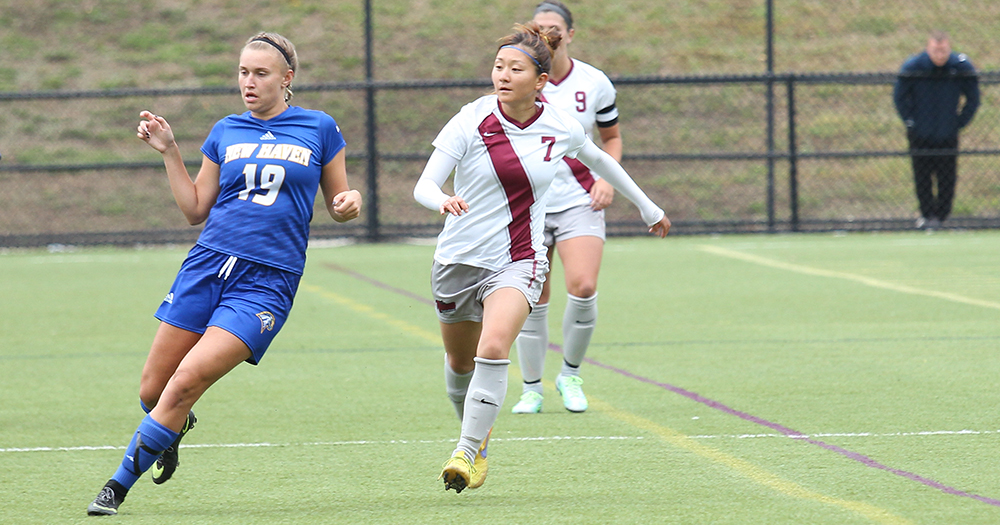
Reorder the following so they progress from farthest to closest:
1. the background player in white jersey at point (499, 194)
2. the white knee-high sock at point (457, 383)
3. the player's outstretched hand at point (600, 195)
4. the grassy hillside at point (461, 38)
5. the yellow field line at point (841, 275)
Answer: the grassy hillside at point (461, 38), the yellow field line at point (841, 275), the player's outstretched hand at point (600, 195), the white knee-high sock at point (457, 383), the background player in white jersey at point (499, 194)

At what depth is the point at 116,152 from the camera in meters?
19.0

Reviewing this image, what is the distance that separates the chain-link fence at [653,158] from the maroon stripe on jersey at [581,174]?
26.3 ft

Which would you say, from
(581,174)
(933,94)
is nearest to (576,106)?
(581,174)

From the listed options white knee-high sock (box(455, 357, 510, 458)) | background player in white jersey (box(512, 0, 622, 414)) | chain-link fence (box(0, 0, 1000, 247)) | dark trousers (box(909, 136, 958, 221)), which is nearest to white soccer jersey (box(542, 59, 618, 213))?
background player in white jersey (box(512, 0, 622, 414))

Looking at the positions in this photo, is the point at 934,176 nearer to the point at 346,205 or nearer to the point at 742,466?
the point at 742,466

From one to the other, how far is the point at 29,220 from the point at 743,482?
1463cm

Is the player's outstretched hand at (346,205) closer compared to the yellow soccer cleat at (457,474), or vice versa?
the yellow soccer cleat at (457,474)

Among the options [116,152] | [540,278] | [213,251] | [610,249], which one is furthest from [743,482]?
[116,152]

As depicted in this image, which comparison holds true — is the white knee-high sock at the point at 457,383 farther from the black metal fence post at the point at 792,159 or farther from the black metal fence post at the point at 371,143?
the black metal fence post at the point at 792,159

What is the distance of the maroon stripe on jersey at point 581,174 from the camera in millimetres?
6453

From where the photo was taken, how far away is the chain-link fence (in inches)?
595

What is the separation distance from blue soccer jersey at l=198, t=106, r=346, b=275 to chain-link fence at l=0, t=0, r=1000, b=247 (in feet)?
32.3

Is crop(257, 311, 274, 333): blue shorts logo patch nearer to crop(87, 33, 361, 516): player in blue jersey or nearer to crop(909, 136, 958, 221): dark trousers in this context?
crop(87, 33, 361, 516): player in blue jersey

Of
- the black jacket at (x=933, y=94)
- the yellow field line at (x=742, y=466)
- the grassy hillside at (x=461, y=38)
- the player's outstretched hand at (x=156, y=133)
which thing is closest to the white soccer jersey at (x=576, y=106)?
the yellow field line at (x=742, y=466)
